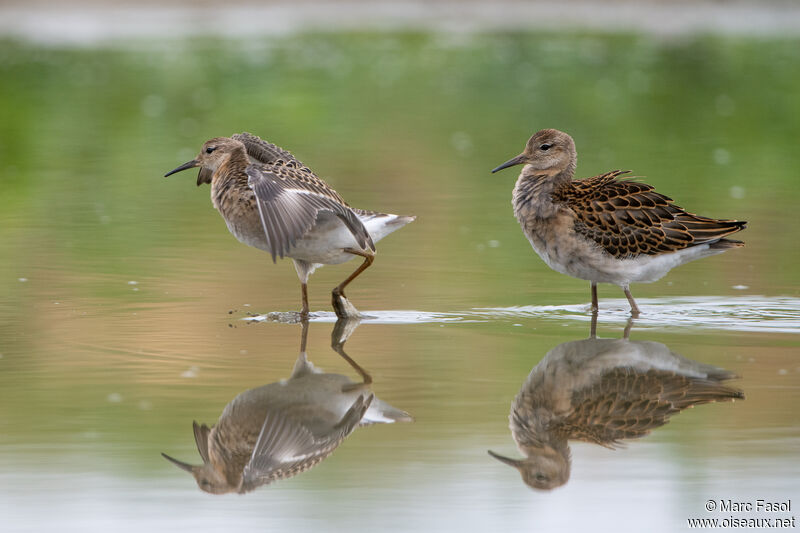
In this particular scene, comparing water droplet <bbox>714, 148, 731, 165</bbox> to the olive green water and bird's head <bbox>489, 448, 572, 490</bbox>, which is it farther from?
bird's head <bbox>489, 448, 572, 490</bbox>

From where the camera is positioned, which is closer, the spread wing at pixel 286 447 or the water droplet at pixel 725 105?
the spread wing at pixel 286 447

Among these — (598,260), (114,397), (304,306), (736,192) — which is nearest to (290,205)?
(304,306)

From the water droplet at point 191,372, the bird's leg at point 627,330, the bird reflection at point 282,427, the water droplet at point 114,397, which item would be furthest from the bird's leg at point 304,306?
the water droplet at point 114,397

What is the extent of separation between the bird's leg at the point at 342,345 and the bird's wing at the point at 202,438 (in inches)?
43.9

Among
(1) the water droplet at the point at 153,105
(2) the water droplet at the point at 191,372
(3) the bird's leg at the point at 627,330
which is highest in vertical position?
(2) the water droplet at the point at 191,372

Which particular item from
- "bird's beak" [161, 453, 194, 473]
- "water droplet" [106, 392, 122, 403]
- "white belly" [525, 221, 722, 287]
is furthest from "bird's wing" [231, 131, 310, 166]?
"bird's beak" [161, 453, 194, 473]

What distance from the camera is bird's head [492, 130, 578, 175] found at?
12.1 metres

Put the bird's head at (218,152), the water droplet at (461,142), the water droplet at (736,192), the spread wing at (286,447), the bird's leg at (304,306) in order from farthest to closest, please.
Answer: the water droplet at (461,142), the water droplet at (736,192), the bird's head at (218,152), the bird's leg at (304,306), the spread wing at (286,447)

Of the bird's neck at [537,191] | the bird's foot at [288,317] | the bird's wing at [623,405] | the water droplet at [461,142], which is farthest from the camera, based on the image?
the water droplet at [461,142]

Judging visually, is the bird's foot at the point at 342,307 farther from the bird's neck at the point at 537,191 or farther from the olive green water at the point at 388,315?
the bird's neck at the point at 537,191

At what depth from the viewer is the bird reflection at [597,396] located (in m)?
7.65

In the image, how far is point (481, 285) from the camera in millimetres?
12500

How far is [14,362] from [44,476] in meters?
2.57

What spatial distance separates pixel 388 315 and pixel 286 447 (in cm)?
364
